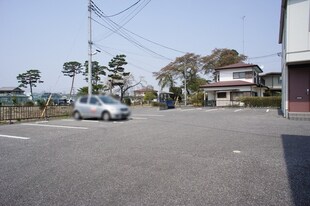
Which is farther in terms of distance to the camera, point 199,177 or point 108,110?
point 199,177

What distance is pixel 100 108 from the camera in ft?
2.37

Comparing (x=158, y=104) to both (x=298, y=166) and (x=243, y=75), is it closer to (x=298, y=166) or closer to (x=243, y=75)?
(x=298, y=166)

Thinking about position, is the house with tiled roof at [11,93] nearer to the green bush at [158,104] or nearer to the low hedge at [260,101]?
the green bush at [158,104]

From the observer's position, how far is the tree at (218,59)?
57.5 meters

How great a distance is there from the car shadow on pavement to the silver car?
892 centimetres

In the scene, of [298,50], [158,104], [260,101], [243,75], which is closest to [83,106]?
[158,104]

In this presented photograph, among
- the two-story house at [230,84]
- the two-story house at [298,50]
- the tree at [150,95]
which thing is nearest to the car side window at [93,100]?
the tree at [150,95]

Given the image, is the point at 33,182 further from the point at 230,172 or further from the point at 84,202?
the point at 230,172

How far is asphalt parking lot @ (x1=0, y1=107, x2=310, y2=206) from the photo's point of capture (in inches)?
336

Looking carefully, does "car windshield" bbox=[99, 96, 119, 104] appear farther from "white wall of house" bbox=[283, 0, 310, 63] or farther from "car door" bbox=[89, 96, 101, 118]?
"white wall of house" bbox=[283, 0, 310, 63]

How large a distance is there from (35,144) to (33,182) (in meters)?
5.06

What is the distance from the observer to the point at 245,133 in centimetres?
1605

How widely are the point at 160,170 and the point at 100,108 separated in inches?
400

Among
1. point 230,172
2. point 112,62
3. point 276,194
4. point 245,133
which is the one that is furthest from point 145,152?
point 112,62
